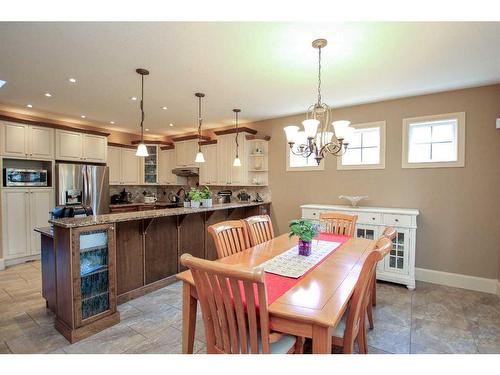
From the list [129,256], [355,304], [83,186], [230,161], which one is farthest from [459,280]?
[83,186]

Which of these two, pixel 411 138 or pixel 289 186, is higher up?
pixel 411 138

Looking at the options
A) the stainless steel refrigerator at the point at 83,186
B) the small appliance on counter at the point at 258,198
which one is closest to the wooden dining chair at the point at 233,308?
the small appliance on counter at the point at 258,198

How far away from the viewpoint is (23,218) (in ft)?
13.9

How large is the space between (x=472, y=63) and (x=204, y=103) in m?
3.27

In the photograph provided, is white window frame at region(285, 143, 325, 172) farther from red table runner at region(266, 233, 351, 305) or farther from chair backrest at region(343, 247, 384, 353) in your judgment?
chair backrest at region(343, 247, 384, 353)

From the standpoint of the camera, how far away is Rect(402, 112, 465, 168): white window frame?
3.34 m

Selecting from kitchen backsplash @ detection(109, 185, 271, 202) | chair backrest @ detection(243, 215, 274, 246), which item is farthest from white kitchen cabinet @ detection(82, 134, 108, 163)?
chair backrest @ detection(243, 215, 274, 246)

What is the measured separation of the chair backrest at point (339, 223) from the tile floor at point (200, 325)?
0.89 meters

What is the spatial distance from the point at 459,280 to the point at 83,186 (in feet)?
20.1

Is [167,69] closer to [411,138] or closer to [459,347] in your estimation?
[411,138]

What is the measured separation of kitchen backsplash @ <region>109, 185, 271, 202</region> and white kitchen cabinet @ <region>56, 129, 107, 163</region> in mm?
976

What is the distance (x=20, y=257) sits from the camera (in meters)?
4.23

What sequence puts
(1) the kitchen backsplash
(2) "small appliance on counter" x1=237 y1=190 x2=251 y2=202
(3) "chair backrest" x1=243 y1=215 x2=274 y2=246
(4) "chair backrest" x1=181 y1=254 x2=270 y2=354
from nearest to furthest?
(4) "chair backrest" x1=181 y1=254 x2=270 y2=354 → (3) "chair backrest" x1=243 y1=215 x2=274 y2=246 → (1) the kitchen backsplash → (2) "small appliance on counter" x1=237 y1=190 x2=251 y2=202
